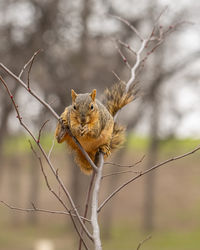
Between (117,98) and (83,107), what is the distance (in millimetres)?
275

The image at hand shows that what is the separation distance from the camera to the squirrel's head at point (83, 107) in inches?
93.0

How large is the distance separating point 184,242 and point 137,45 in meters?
4.70

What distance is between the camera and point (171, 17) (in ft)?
29.6

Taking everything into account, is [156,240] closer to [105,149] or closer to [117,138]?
[117,138]

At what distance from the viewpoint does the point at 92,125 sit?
7.98ft

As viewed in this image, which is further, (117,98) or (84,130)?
(117,98)

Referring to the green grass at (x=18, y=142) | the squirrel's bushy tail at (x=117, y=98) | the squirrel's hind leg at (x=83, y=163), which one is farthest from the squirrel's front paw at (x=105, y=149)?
the green grass at (x=18, y=142)

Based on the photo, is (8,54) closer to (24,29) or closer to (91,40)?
(24,29)

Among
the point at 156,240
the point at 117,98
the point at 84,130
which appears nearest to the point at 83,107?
the point at 84,130

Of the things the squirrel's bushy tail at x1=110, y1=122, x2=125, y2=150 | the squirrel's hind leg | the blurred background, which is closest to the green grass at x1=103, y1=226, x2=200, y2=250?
the blurred background

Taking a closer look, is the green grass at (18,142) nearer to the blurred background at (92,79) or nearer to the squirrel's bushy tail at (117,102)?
the blurred background at (92,79)

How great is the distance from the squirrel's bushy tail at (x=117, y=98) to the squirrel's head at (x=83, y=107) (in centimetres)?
18

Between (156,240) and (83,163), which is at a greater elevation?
(156,240)

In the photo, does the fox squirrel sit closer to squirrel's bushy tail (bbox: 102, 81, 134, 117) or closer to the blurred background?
squirrel's bushy tail (bbox: 102, 81, 134, 117)
